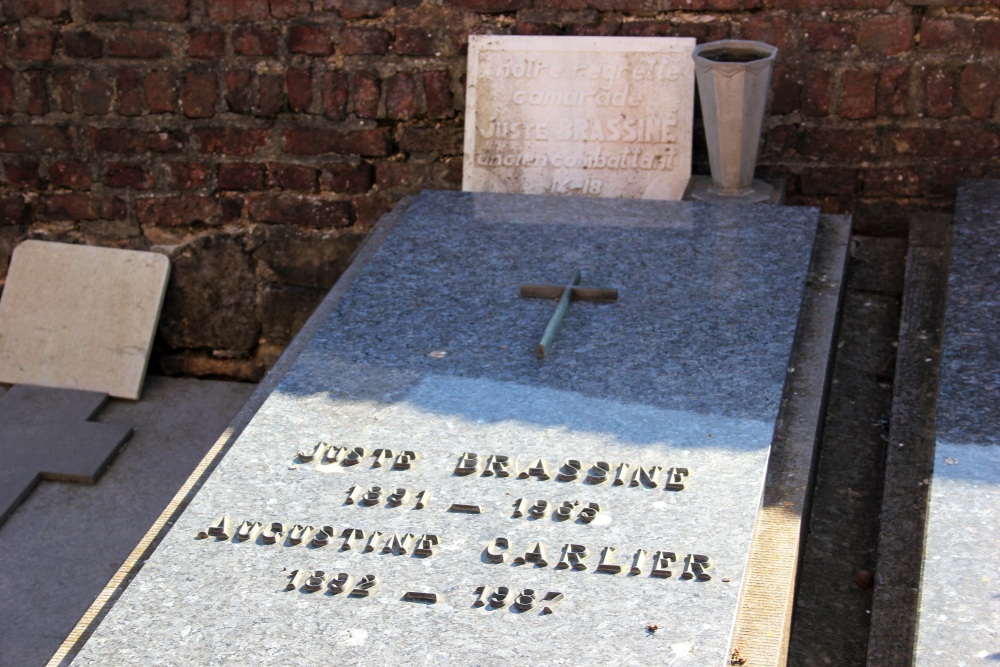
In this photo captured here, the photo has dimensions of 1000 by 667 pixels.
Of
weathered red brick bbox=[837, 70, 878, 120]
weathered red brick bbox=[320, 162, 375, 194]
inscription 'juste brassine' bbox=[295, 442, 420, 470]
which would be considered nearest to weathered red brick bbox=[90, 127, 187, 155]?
weathered red brick bbox=[320, 162, 375, 194]

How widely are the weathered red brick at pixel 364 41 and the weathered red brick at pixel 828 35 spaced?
1.25 m

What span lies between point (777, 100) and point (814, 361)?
1.20 m

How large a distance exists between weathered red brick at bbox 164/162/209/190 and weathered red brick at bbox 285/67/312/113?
0.38 meters

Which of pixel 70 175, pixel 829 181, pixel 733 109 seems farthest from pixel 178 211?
pixel 829 181

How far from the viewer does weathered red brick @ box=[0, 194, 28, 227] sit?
4387mm

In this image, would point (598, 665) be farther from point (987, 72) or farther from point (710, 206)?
point (987, 72)

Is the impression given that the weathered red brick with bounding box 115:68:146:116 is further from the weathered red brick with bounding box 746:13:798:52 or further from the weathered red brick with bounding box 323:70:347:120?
the weathered red brick with bounding box 746:13:798:52

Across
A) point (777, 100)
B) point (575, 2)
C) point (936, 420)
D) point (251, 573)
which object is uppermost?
point (575, 2)

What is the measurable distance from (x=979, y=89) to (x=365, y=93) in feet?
5.93

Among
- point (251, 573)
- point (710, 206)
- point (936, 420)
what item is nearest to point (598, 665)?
point (251, 573)

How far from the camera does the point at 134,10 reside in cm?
412

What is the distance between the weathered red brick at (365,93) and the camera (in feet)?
13.3

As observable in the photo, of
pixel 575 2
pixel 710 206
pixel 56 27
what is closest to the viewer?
pixel 710 206

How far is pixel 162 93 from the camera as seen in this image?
13.7 ft
